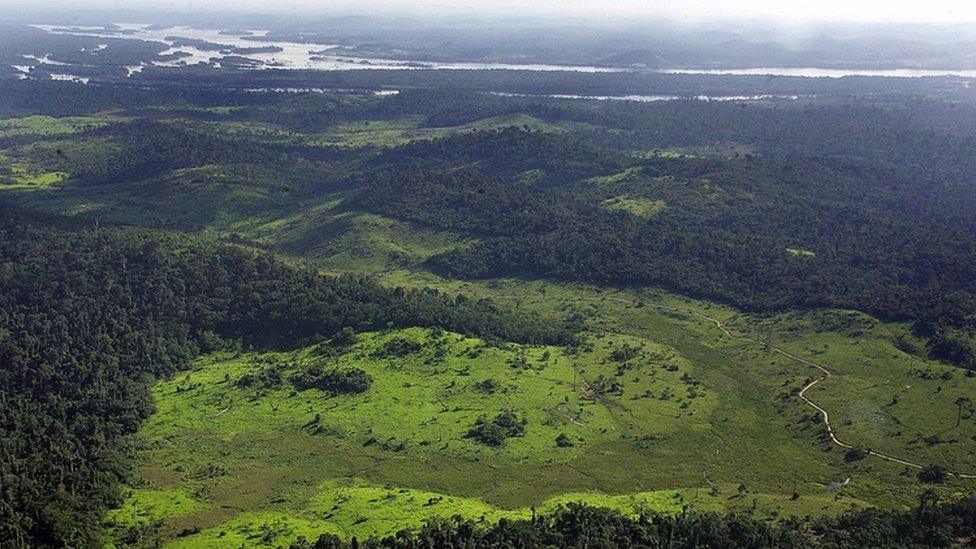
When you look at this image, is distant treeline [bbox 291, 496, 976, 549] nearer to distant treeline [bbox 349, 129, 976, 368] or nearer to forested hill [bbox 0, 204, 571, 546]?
forested hill [bbox 0, 204, 571, 546]

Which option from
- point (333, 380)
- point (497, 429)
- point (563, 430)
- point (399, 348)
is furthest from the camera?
point (399, 348)

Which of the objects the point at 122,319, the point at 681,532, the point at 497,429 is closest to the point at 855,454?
the point at 681,532

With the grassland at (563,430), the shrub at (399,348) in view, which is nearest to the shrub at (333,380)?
the grassland at (563,430)

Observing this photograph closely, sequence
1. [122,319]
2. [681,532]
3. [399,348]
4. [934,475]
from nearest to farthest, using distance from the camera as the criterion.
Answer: [681,532], [934,475], [399,348], [122,319]

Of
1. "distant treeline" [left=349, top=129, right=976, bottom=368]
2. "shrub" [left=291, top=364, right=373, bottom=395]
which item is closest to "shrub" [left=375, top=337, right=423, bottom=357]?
"shrub" [left=291, top=364, right=373, bottom=395]

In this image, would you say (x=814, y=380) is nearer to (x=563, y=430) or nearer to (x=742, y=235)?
(x=563, y=430)

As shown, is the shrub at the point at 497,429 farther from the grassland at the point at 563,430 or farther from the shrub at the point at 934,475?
the shrub at the point at 934,475
